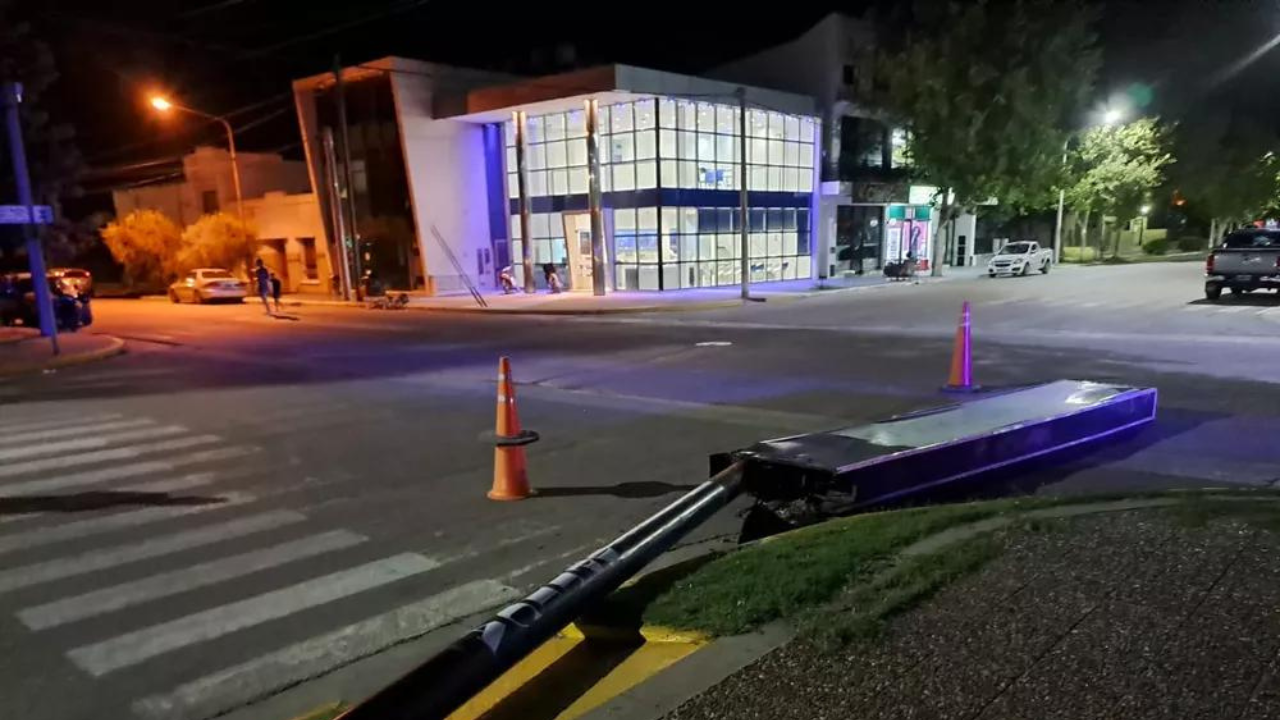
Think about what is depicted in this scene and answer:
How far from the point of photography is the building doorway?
35.8m

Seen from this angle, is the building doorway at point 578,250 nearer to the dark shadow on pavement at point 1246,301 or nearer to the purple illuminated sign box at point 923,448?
the dark shadow on pavement at point 1246,301

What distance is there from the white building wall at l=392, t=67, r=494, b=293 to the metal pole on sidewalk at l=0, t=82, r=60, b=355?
57.5 ft

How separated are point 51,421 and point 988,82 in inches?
1436

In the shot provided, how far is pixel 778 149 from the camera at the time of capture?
37625mm

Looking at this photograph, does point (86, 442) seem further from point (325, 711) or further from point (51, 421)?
point (325, 711)

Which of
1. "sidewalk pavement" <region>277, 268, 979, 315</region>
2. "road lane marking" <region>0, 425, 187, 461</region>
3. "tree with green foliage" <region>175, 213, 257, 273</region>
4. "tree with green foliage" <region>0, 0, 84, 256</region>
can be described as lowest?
"sidewalk pavement" <region>277, 268, 979, 315</region>

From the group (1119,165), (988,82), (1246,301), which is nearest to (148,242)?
(988,82)

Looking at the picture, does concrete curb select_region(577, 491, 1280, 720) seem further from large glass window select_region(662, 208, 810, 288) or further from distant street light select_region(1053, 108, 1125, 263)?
distant street light select_region(1053, 108, 1125, 263)

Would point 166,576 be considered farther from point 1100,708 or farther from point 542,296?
point 542,296

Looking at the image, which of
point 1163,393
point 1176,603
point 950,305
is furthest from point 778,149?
point 1176,603

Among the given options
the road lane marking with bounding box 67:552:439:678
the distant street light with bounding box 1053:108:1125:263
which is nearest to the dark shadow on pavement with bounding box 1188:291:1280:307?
the distant street light with bounding box 1053:108:1125:263

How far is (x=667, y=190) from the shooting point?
32938 mm

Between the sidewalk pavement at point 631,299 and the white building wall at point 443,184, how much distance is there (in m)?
1.91

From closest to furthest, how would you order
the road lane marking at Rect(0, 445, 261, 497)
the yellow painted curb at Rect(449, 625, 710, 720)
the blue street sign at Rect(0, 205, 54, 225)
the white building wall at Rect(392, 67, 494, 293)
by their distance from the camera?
1. the yellow painted curb at Rect(449, 625, 710, 720)
2. the road lane marking at Rect(0, 445, 261, 497)
3. the blue street sign at Rect(0, 205, 54, 225)
4. the white building wall at Rect(392, 67, 494, 293)
